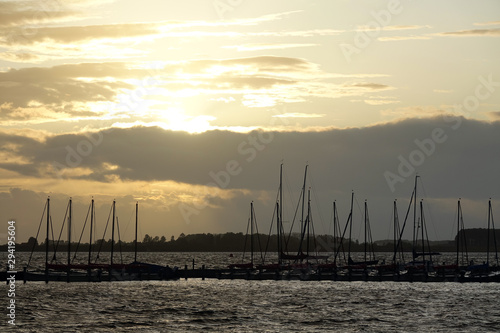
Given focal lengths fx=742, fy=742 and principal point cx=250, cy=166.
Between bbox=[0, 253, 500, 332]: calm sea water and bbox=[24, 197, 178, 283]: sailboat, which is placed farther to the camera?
bbox=[24, 197, 178, 283]: sailboat

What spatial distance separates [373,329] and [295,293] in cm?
2889

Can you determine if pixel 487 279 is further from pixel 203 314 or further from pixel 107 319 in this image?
pixel 107 319

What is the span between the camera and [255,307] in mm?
67188

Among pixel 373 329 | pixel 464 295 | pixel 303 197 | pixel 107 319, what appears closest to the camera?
pixel 373 329

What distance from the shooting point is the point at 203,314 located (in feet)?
204

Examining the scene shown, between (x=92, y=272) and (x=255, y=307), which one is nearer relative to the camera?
(x=255, y=307)

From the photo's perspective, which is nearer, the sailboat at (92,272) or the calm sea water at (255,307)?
the calm sea water at (255,307)

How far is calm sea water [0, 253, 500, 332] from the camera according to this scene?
54969mm

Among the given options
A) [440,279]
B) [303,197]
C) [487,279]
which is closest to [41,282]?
[303,197]

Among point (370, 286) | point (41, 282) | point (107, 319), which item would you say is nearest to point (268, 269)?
point (370, 286)

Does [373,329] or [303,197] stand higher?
[303,197]

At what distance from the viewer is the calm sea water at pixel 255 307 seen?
55.0 metres

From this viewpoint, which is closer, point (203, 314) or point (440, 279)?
point (203, 314)

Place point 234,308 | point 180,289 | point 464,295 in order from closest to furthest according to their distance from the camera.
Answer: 1. point 234,308
2. point 464,295
3. point 180,289
